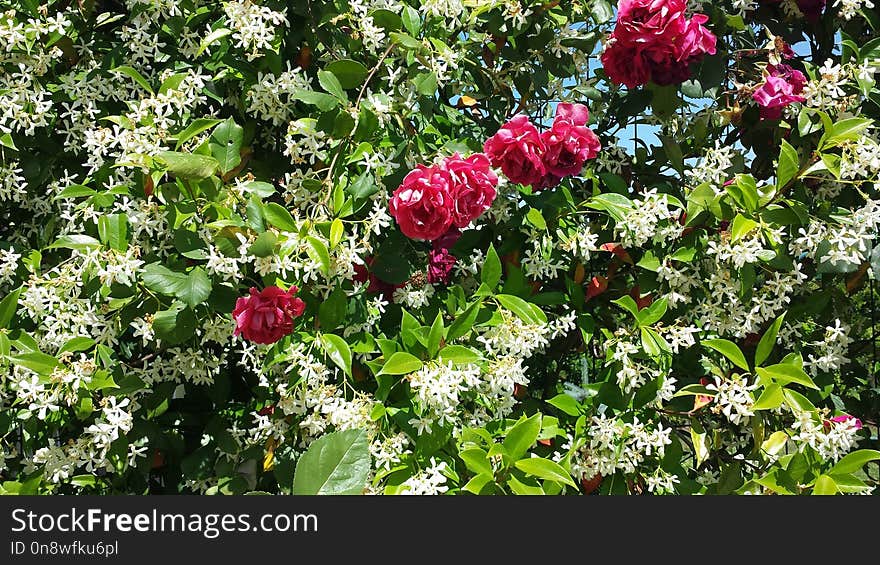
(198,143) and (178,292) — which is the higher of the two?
(198,143)

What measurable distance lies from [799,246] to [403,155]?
0.75 meters

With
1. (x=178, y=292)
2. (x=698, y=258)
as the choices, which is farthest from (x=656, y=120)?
(x=178, y=292)

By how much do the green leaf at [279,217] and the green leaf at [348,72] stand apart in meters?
0.29

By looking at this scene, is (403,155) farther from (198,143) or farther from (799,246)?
(799,246)

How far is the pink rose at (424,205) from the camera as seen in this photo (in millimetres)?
1240

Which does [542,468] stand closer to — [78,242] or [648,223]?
[648,223]

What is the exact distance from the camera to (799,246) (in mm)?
1478

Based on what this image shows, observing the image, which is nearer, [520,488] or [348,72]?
[520,488]

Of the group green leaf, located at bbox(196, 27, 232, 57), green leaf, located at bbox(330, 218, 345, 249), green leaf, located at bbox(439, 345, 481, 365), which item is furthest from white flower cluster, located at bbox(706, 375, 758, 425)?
green leaf, located at bbox(196, 27, 232, 57)

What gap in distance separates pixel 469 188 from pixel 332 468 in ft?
2.21

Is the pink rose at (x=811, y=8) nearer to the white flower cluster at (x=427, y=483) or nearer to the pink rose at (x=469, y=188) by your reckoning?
the pink rose at (x=469, y=188)

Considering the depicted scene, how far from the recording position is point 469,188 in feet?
4.18

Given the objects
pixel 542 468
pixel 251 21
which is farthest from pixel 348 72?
pixel 542 468

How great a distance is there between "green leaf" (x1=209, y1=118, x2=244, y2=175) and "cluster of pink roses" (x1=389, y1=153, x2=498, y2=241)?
281 millimetres
